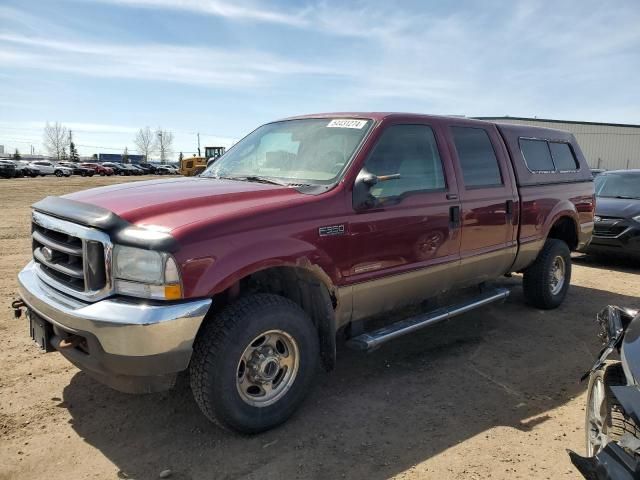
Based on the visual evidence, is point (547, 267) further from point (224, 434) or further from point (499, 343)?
point (224, 434)

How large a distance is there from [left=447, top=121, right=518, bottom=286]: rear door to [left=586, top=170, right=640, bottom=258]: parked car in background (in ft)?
14.1

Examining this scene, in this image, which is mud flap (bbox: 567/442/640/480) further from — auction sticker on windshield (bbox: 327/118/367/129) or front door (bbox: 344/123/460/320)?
auction sticker on windshield (bbox: 327/118/367/129)

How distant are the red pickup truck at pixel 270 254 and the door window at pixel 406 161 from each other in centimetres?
1

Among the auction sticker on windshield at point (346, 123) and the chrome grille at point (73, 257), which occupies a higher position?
the auction sticker on windshield at point (346, 123)

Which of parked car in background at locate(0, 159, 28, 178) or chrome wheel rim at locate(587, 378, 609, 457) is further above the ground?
chrome wheel rim at locate(587, 378, 609, 457)

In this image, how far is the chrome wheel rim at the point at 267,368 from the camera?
123 inches

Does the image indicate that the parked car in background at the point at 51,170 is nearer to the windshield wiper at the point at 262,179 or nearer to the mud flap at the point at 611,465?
the windshield wiper at the point at 262,179

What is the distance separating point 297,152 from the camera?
405 cm

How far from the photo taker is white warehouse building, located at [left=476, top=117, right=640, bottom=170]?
4309 centimetres

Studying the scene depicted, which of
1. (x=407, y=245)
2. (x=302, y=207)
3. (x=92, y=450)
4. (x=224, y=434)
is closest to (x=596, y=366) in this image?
(x=407, y=245)

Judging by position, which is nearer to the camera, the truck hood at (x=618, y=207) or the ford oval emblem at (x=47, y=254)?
the ford oval emblem at (x=47, y=254)

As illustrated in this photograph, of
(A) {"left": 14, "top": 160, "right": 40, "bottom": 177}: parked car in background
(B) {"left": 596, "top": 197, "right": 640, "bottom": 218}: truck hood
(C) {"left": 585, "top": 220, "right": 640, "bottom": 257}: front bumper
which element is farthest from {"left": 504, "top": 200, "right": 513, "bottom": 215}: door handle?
(A) {"left": 14, "top": 160, "right": 40, "bottom": 177}: parked car in background

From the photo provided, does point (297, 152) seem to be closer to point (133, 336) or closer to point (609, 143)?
point (133, 336)

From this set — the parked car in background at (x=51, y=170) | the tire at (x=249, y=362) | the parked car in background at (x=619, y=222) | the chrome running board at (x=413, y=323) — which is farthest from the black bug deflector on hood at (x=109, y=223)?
the parked car in background at (x=51, y=170)
